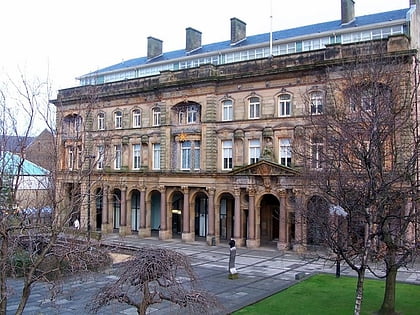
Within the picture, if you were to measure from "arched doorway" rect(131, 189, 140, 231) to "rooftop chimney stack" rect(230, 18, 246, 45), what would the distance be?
61.2 feet

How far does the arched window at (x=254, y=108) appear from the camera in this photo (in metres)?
35.6

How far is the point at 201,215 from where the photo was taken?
43.1 meters

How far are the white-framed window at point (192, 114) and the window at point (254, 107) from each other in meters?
5.31

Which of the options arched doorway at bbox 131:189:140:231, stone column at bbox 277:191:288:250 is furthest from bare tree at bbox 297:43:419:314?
arched doorway at bbox 131:189:140:231

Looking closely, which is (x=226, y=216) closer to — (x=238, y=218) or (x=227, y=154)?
(x=238, y=218)

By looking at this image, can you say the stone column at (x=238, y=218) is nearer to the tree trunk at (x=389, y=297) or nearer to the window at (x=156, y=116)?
the window at (x=156, y=116)

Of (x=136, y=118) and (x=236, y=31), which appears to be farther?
(x=236, y=31)

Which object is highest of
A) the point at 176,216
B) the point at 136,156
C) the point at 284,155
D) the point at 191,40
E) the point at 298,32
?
the point at 191,40

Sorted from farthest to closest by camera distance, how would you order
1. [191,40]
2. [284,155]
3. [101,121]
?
[191,40], [101,121], [284,155]

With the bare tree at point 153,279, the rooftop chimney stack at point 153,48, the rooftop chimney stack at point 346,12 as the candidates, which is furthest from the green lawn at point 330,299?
the rooftop chimney stack at point 153,48

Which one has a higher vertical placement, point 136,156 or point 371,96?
point 371,96

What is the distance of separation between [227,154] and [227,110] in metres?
3.63

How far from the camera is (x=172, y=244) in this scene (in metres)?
37.4

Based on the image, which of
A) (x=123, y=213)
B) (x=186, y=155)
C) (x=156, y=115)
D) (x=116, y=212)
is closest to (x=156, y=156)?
(x=186, y=155)
